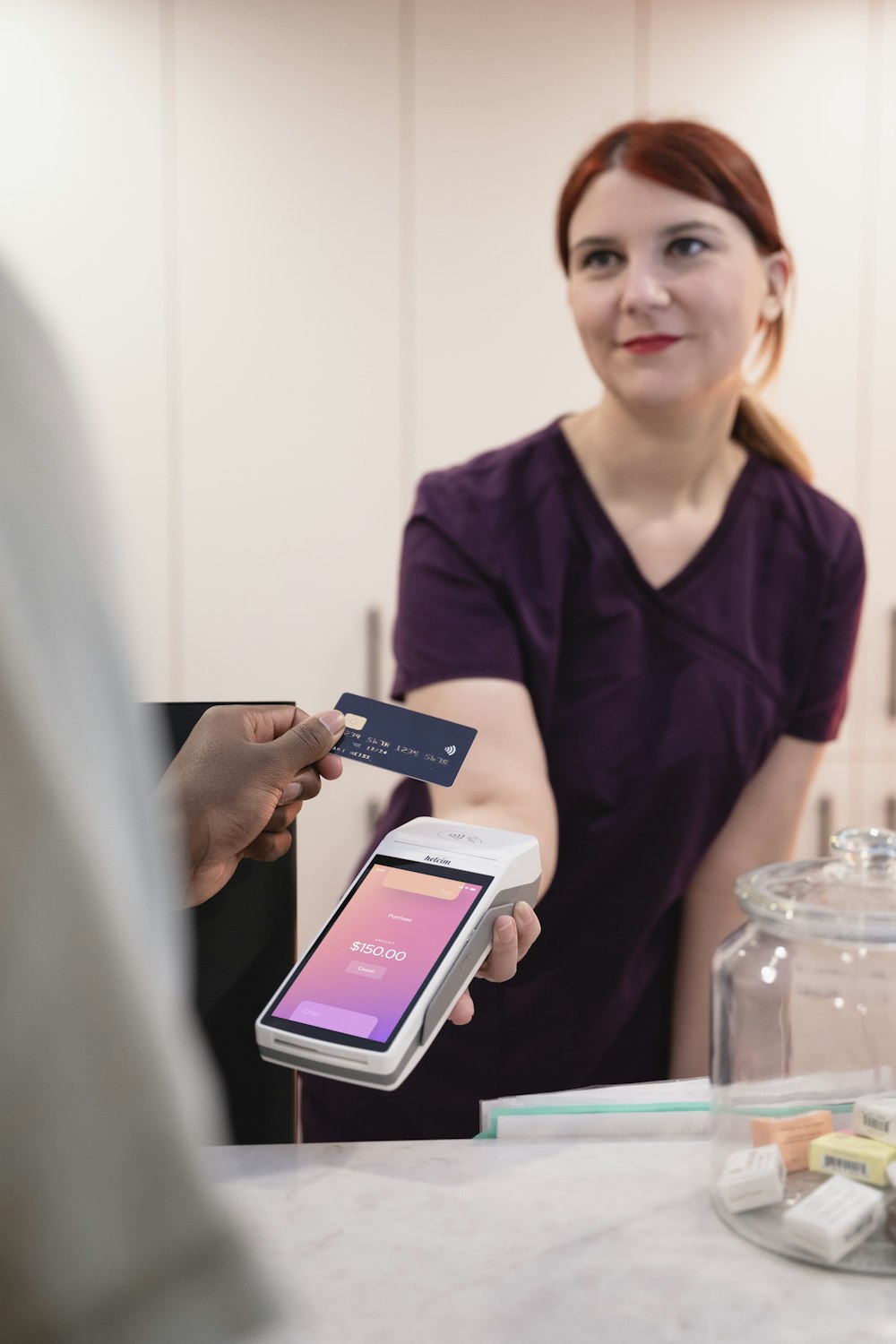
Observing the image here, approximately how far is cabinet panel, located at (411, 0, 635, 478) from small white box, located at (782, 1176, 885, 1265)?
182cm

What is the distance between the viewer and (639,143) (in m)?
1.25

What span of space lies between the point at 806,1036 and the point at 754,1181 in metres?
0.11

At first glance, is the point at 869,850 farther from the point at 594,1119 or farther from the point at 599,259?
the point at 599,259

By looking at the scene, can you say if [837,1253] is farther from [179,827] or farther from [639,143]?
[639,143]

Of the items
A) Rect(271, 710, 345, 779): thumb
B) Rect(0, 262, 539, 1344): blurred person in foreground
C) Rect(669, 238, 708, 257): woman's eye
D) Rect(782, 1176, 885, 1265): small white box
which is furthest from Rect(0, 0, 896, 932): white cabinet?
Rect(0, 262, 539, 1344): blurred person in foreground

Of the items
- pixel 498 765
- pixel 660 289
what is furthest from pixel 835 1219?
pixel 660 289

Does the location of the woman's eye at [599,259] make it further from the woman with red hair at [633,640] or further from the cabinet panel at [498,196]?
the cabinet panel at [498,196]

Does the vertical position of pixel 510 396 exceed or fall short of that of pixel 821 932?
it exceeds it

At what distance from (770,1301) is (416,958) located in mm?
240

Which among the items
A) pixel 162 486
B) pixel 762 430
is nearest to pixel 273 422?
pixel 162 486

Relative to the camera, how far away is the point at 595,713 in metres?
1.25

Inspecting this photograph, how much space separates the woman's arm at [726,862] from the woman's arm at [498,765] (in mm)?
219

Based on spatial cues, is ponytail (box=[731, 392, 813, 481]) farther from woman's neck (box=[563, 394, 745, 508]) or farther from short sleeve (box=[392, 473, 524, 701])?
short sleeve (box=[392, 473, 524, 701])

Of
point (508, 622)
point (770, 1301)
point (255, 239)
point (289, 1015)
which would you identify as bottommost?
point (770, 1301)
